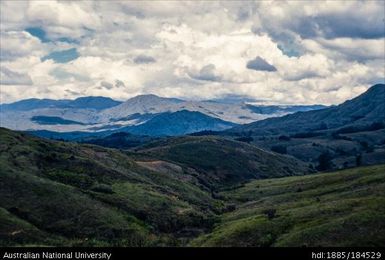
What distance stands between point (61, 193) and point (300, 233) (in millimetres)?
54506

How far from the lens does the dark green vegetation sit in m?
74.4

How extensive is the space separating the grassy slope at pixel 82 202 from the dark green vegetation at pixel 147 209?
0.65 feet

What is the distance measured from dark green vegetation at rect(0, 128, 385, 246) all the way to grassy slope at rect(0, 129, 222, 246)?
20 cm

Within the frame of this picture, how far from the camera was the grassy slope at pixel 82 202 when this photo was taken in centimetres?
8705

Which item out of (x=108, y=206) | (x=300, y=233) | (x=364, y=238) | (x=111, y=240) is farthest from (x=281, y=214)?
(x=108, y=206)

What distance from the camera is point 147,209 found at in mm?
108625

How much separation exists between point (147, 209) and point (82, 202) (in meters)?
15.2

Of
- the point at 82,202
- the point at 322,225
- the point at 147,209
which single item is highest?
the point at 82,202
